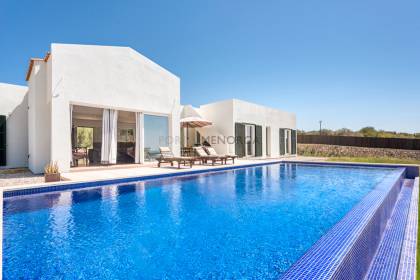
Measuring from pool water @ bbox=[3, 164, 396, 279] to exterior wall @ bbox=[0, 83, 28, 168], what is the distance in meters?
7.06

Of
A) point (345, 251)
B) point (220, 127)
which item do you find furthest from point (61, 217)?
point (220, 127)

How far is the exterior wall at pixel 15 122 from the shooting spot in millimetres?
10500

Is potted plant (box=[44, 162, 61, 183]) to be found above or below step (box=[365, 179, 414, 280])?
above

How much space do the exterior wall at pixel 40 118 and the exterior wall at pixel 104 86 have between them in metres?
1.03

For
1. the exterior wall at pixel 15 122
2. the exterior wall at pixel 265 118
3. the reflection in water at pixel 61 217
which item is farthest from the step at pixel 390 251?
the exterior wall at pixel 15 122

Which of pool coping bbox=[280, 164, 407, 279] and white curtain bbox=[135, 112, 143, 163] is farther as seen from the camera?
white curtain bbox=[135, 112, 143, 163]

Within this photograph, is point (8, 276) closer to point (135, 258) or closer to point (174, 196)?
point (135, 258)

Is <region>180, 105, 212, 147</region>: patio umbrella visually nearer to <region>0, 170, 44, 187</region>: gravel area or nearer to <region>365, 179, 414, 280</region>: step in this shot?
<region>0, 170, 44, 187</region>: gravel area

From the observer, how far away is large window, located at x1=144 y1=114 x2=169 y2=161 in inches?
447

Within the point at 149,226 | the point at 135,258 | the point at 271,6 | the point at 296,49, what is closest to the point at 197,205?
the point at 149,226

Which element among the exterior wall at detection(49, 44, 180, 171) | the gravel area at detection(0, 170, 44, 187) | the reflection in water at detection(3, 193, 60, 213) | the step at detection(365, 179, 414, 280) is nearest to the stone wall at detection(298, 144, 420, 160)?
the exterior wall at detection(49, 44, 180, 171)

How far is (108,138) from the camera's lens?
32.7 feet

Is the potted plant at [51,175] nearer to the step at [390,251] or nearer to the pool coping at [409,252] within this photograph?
the step at [390,251]

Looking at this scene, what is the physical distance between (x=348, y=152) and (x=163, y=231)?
26174 mm
